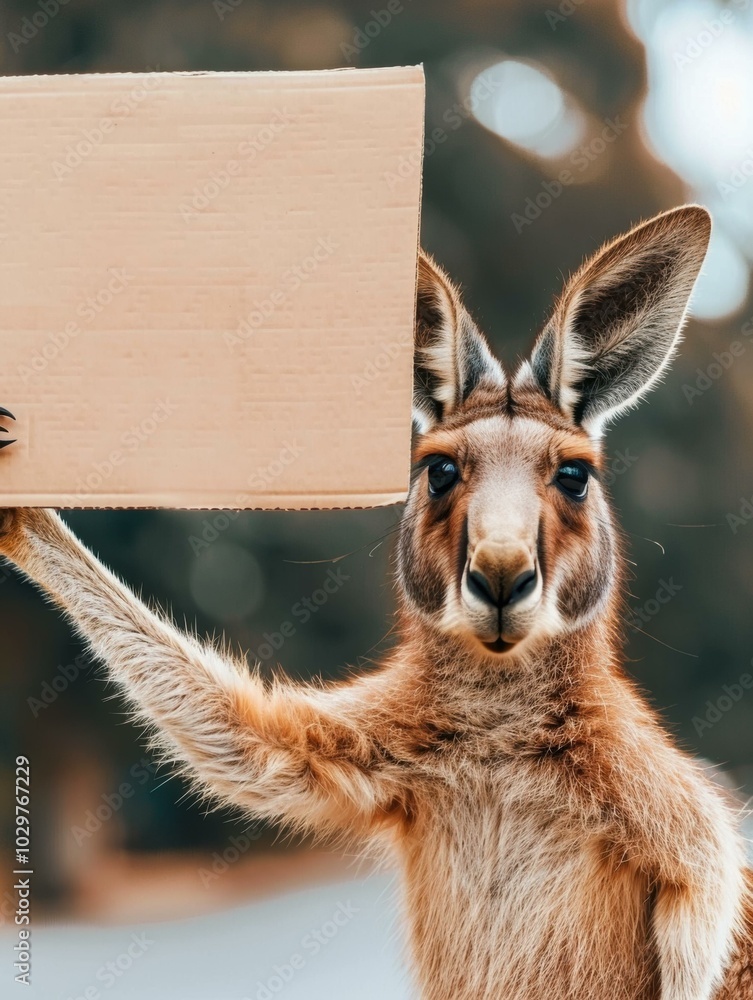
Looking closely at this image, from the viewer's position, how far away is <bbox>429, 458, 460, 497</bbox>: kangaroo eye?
155 cm

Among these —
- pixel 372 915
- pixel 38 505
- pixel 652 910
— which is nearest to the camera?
pixel 38 505

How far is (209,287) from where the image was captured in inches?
52.1

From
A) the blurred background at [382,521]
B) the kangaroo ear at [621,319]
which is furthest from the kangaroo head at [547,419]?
the blurred background at [382,521]

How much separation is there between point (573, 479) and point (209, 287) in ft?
2.16

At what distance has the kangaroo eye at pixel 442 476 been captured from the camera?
5.09 ft

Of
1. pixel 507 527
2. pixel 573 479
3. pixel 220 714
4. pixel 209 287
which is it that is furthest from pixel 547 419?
pixel 220 714

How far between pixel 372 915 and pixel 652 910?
0.51 m

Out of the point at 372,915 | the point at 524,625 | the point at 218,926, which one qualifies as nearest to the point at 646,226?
the point at 524,625

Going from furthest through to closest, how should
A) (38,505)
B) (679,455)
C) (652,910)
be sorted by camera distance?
(679,455), (652,910), (38,505)

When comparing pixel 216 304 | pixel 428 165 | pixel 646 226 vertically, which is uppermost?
pixel 428 165

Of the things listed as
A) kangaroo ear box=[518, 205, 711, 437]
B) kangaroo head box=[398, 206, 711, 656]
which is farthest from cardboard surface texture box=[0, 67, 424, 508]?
kangaroo ear box=[518, 205, 711, 437]

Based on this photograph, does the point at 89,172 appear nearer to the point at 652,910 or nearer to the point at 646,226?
the point at 646,226

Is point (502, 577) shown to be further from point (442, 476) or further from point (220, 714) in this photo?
point (220, 714)

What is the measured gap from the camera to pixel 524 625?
4.59 ft
